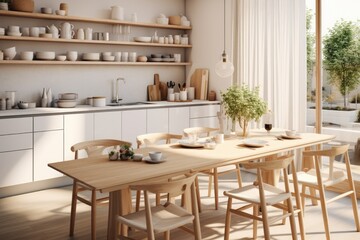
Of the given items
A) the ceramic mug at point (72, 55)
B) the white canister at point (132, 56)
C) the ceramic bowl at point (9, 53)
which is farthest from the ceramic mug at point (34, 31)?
the white canister at point (132, 56)

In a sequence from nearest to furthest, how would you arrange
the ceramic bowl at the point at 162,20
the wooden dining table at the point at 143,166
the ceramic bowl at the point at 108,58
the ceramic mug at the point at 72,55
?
the wooden dining table at the point at 143,166 → the ceramic mug at the point at 72,55 → the ceramic bowl at the point at 108,58 → the ceramic bowl at the point at 162,20

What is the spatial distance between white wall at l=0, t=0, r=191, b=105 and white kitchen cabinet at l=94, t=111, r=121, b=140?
0.75 metres

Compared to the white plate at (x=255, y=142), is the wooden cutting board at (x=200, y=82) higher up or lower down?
higher up

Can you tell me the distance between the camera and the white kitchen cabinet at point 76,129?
5012 mm

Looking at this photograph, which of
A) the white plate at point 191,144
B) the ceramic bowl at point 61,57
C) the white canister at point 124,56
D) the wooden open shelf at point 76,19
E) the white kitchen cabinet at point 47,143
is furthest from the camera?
the white canister at point 124,56

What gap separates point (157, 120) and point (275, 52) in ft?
6.10

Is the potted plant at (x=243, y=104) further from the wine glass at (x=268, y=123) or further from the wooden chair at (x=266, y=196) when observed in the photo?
the wooden chair at (x=266, y=196)

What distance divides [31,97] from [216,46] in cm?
281

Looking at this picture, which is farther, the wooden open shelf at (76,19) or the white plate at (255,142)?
the wooden open shelf at (76,19)

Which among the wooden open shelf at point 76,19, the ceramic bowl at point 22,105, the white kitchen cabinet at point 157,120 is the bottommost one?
the white kitchen cabinet at point 157,120


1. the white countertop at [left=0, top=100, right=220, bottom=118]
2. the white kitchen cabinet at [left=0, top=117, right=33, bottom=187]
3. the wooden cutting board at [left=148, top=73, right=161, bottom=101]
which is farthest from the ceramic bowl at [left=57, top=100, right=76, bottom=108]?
the wooden cutting board at [left=148, top=73, right=161, bottom=101]

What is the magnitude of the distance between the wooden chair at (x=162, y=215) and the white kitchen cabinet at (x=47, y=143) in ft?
7.99

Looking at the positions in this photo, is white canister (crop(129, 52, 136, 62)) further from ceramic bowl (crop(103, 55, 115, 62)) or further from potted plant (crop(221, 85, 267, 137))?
potted plant (crop(221, 85, 267, 137))

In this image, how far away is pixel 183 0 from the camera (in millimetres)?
6863
